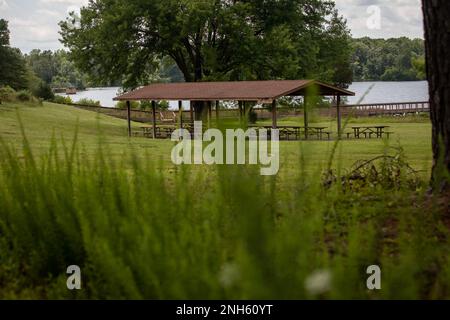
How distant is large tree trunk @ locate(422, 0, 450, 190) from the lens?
561 centimetres

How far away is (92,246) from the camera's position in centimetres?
314

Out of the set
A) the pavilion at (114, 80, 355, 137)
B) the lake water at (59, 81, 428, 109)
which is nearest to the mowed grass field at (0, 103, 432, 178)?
the pavilion at (114, 80, 355, 137)

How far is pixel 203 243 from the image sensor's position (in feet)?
9.68

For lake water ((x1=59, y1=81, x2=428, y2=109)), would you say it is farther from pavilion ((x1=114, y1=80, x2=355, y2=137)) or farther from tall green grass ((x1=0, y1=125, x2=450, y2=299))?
tall green grass ((x1=0, y1=125, x2=450, y2=299))

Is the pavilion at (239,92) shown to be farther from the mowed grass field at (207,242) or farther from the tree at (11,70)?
the tree at (11,70)

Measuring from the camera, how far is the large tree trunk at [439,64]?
561 cm

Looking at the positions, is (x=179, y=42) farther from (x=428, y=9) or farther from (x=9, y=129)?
(x=428, y=9)

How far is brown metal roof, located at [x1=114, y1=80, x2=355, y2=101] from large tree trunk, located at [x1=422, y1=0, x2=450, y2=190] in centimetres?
2355

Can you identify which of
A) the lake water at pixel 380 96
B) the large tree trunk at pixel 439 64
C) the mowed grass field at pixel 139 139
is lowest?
the mowed grass field at pixel 139 139

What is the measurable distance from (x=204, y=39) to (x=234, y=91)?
12572 mm

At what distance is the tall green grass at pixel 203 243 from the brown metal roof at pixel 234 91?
83.8ft

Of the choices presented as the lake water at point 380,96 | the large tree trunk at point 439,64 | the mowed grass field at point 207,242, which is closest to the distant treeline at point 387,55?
the lake water at point 380,96

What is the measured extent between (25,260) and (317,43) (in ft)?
145

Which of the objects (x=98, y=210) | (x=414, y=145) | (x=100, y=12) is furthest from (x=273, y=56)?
(x=98, y=210)
